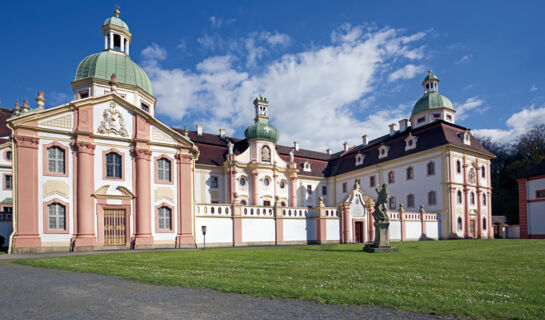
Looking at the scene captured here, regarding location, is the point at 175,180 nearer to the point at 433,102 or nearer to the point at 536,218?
the point at 536,218

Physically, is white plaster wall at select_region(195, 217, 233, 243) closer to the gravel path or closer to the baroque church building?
the baroque church building

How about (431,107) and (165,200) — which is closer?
(165,200)

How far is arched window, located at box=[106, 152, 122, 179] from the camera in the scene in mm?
25156

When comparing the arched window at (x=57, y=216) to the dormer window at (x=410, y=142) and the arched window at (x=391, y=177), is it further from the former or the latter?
the dormer window at (x=410, y=142)

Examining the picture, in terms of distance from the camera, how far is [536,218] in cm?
3822

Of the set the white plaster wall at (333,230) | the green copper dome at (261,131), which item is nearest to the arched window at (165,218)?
the white plaster wall at (333,230)

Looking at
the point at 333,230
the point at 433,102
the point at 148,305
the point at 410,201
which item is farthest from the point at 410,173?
the point at 148,305

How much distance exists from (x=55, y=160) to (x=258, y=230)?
14.5 m

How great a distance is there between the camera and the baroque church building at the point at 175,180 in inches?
912

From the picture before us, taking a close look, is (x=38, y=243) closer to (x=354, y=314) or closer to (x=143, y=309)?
(x=143, y=309)

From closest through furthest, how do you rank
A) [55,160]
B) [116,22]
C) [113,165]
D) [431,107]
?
1. [55,160]
2. [113,165]
3. [116,22]
4. [431,107]

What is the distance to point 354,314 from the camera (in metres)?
6.06

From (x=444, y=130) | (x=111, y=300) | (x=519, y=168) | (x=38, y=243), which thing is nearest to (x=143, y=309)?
(x=111, y=300)

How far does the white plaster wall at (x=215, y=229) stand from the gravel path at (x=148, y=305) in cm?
1778
